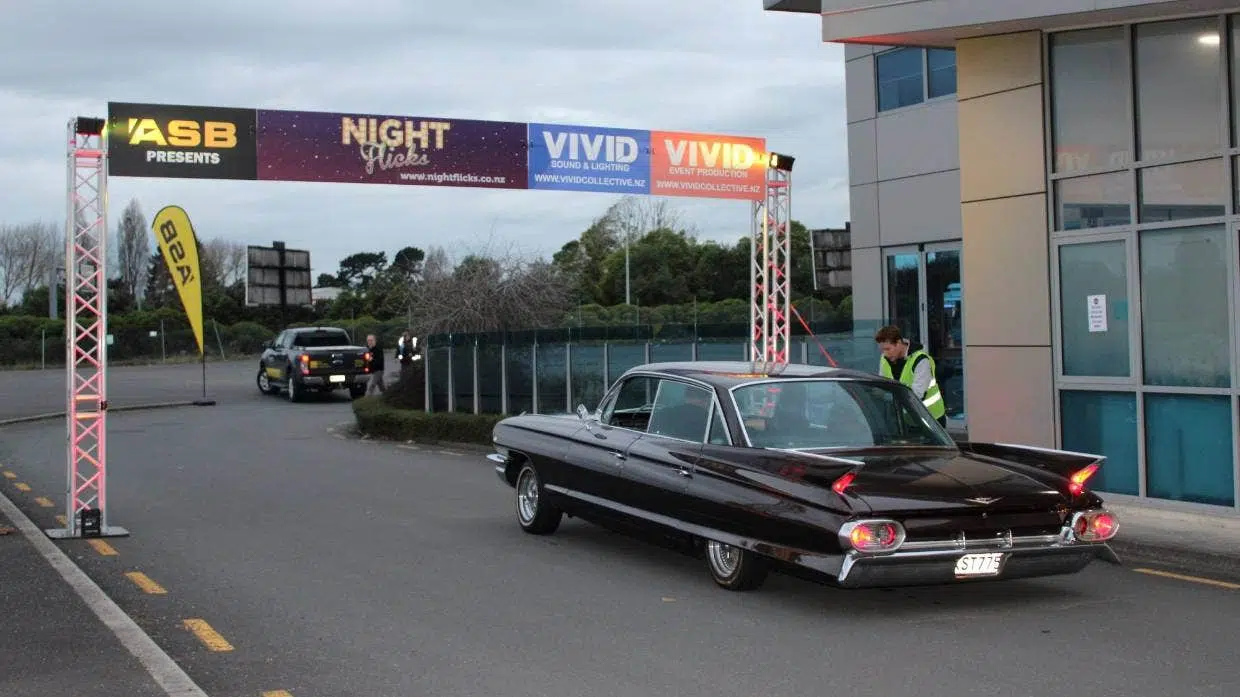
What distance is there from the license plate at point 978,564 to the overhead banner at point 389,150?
1265 cm

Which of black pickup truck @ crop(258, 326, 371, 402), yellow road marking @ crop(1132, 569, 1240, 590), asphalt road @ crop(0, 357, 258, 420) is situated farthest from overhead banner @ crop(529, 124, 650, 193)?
asphalt road @ crop(0, 357, 258, 420)

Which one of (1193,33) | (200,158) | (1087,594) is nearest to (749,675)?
(1087,594)

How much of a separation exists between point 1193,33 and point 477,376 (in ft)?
49.4

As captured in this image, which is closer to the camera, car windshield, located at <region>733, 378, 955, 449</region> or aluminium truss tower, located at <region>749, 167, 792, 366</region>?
car windshield, located at <region>733, 378, 955, 449</region>

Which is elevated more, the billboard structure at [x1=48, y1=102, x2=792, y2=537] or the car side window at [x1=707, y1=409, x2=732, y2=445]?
the billboard structure at [x1=48, y1=102, x2=792, y2=537]

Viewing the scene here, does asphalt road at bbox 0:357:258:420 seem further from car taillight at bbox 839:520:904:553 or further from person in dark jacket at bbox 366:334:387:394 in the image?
car taillight at bbox 839:520:904:553

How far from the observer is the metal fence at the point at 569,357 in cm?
1931

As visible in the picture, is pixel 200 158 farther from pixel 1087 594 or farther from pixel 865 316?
pixel 1087 594

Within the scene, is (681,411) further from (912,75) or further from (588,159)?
(912,75)

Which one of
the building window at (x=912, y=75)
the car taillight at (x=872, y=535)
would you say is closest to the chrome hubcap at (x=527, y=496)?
the car taillight at (x=872, y=535)

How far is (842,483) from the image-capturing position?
747 centimetres

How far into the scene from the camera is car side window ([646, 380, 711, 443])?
29.2 feet

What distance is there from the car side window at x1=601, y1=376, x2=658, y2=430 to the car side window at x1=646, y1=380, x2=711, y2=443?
7.5 inches

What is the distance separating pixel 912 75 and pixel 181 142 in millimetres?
11295
